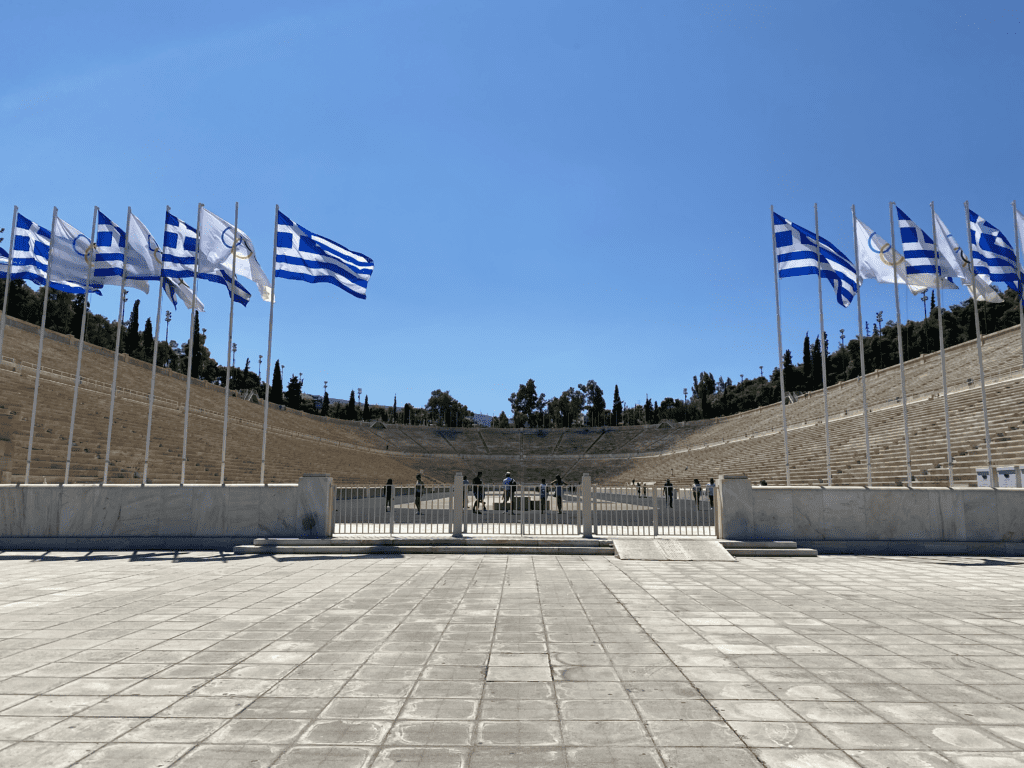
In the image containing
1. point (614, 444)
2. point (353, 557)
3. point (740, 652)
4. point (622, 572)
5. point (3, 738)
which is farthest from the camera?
point (614, 444)

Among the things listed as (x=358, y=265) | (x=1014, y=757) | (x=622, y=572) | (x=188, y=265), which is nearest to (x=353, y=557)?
(x=622, y=572)

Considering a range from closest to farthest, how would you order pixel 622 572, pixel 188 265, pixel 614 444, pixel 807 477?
pixel 622 572, pixel 188 265, pixel 807 477, pixel 614 444

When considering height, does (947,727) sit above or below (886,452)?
below

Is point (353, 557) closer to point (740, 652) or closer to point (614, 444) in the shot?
point (740, 652)

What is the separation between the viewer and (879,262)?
16438mm

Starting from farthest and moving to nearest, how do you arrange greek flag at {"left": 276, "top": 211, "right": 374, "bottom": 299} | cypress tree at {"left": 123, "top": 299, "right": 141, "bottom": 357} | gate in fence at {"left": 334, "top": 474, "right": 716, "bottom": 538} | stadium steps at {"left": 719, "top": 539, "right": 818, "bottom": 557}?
cypress tree at {"left": 123, "top": 299, "right": 141, "bottom": 357}, greek flag at {"left": 276, "top": 211, "right": 374, "bottom": 299}, gate in fence at {"left": 334, "top": 474, "right": 716, "bottom": 538}, stadium steps at {"left": 719, "top": 539, "right": 818, "bottom": 557}

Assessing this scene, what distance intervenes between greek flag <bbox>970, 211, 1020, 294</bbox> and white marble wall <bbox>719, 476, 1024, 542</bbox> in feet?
18.5

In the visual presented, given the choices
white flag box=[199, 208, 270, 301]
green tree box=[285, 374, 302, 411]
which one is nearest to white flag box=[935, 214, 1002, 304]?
white flag box=[199, 208, 270, 301]

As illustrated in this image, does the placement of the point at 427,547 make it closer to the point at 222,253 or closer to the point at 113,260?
the point at 222,253

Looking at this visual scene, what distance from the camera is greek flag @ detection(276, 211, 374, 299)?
54.2ft

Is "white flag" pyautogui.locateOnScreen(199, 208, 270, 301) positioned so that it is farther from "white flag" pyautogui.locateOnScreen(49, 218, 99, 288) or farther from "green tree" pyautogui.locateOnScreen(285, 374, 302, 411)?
"green tree" pyautogui.locateOnScreen(285, 374, 302, 411)

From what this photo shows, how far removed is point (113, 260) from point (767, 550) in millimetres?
17934

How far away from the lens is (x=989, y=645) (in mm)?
6383

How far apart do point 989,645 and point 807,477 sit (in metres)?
28.9
